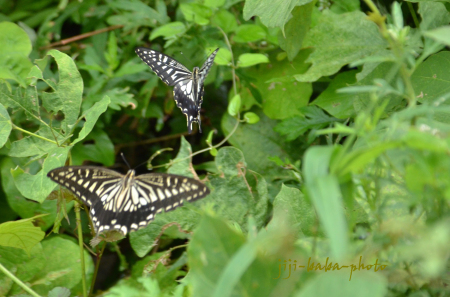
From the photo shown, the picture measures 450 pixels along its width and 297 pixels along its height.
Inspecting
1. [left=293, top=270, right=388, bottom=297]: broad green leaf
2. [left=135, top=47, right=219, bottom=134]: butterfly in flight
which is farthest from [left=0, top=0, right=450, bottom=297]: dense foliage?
[left=135, top=47, right=219, bottom=134]: butterfly in flight

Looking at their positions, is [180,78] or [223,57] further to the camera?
[180,78]

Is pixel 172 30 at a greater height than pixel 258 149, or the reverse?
pixel 172 30

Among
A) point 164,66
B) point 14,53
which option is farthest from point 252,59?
point 14,53

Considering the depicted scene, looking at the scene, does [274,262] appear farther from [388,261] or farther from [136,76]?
[136,76]

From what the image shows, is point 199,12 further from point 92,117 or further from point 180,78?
point 92,117

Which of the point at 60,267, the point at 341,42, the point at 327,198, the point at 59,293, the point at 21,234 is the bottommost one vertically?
the point at 60,267

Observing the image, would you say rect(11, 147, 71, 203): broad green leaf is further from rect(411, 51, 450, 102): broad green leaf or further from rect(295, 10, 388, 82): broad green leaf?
rect(411, 51, 450, 102): broad green leaf

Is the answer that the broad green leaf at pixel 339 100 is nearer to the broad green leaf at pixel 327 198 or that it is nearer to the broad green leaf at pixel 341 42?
the broad green leaf at pixel 341 42
